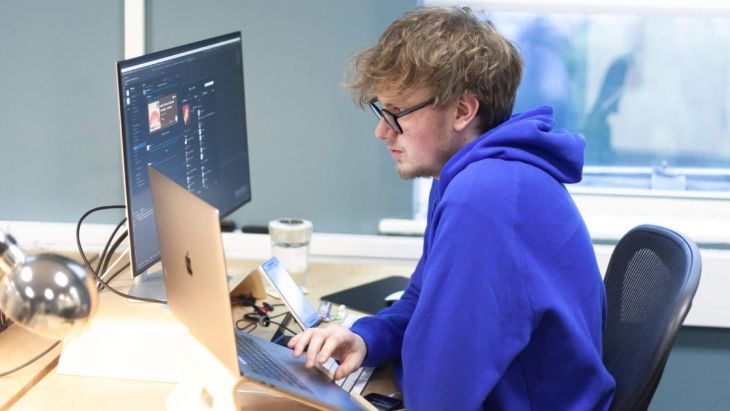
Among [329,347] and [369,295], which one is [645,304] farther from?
[369,295]

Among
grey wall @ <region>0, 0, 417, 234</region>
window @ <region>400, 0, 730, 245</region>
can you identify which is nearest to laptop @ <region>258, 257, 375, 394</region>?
grey wall @ <region>0, 0, 417, 234</region>

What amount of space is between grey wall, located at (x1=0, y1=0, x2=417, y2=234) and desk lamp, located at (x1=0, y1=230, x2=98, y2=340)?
1.65 metres

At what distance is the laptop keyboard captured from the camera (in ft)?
4.38

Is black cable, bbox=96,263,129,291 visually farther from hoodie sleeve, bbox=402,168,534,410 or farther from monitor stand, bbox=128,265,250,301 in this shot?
hoodie sleeve, bbox=402,168,534,410

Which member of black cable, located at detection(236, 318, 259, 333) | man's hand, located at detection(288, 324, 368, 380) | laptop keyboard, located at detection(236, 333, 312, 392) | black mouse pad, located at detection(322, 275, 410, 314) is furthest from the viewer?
black mouse pad, located at detection(322, 275, 410, 314)

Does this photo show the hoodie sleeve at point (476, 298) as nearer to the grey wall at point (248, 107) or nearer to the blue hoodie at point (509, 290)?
the blue hoodie at point (509, 290)

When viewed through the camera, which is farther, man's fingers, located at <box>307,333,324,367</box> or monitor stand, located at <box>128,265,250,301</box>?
monitor stand, located at <box>128,265,250,301</box>

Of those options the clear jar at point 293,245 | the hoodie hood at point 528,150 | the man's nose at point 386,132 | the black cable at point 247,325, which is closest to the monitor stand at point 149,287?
the black cable at point 247,325

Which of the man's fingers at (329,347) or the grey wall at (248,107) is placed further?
the grey wall at (248,107)

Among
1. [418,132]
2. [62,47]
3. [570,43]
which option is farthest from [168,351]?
[570,43]

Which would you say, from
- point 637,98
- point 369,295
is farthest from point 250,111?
point 637,98

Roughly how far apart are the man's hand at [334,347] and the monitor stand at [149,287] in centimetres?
38

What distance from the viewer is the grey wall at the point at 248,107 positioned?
100 inches

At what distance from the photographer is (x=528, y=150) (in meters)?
1.51
